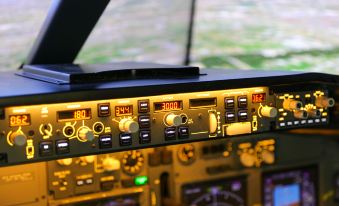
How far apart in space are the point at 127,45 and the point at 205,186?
1173 millimetres

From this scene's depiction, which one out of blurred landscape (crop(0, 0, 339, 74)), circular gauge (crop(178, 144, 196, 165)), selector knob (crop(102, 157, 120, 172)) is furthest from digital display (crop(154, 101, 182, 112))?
blurred landscape (crop(0, 0, 339, 74))

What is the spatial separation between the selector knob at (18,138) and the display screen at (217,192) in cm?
136

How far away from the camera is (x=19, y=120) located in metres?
1.79

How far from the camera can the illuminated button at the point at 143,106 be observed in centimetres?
200

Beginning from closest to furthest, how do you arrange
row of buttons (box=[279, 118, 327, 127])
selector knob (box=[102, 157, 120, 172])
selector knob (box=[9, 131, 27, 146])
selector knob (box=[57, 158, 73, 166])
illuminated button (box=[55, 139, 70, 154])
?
selector knob (box=[9, 131, 27, 146]) → illuminated button (box=[55, 139, 70, 154]) → row of buttons (box=[279, 118, 327, 127]) → selector knob (box=[57, 158, 73, 166]) → selector knob (box=[102, 157, 120, 172])

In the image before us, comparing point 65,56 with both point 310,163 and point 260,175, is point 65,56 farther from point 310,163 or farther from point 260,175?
point 310,163

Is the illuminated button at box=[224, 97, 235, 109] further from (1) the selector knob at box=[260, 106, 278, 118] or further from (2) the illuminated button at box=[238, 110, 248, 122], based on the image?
(1) the selector knob at box=[260, 106, 278, 118]

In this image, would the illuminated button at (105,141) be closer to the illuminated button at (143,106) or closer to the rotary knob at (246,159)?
the illuminated button at (143,106)

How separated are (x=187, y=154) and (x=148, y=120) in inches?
37.9

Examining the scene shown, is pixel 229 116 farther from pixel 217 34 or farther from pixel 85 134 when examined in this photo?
pixel 217 34

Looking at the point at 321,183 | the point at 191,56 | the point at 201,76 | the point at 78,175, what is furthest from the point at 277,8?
the point at 78,175

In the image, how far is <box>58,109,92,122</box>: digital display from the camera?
1864 mm

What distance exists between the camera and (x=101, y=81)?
207 centimetres

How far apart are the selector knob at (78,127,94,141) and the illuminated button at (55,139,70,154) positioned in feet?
0.17
